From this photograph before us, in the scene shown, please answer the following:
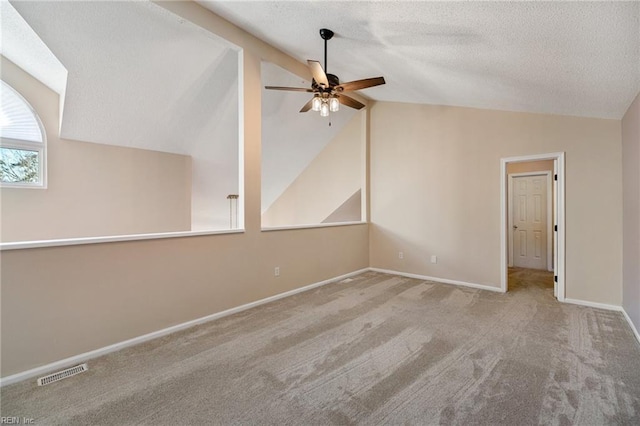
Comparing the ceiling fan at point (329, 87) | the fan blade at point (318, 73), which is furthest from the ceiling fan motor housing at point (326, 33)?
the fan blade at point (318, 73)

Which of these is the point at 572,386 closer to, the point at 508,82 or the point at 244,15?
the point at 508,82

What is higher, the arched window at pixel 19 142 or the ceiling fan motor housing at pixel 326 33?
the ceiling fan motor housing at pixel 326 33

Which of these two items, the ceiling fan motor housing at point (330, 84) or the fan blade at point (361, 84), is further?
the ceiling fan motor housing at point (330, 84)

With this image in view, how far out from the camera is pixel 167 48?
10.9ft

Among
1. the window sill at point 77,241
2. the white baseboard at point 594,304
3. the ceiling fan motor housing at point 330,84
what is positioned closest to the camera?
the window sill at point 77,241

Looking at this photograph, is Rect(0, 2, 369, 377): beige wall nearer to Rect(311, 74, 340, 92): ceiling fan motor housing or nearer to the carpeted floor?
the carpeted floor

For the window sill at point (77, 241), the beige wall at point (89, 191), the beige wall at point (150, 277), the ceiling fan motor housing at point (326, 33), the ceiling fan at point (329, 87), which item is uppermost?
the ceiling fan motor housing at point (326, 33)

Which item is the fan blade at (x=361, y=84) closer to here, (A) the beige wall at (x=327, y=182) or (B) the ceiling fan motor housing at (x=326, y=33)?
(B) the ceiling fan motor housing at (x=326, y=33)

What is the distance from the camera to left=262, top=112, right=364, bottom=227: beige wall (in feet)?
19.5

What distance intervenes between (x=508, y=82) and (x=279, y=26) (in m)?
2.48

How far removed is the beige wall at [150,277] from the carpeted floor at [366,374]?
0.22 m

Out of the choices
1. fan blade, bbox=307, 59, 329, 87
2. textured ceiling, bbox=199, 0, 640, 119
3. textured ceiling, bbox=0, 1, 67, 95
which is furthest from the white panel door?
textured ceiling, bbox=0, 1, 67, 95

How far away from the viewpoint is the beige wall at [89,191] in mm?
3949

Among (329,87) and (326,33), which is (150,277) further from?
(326,33)
